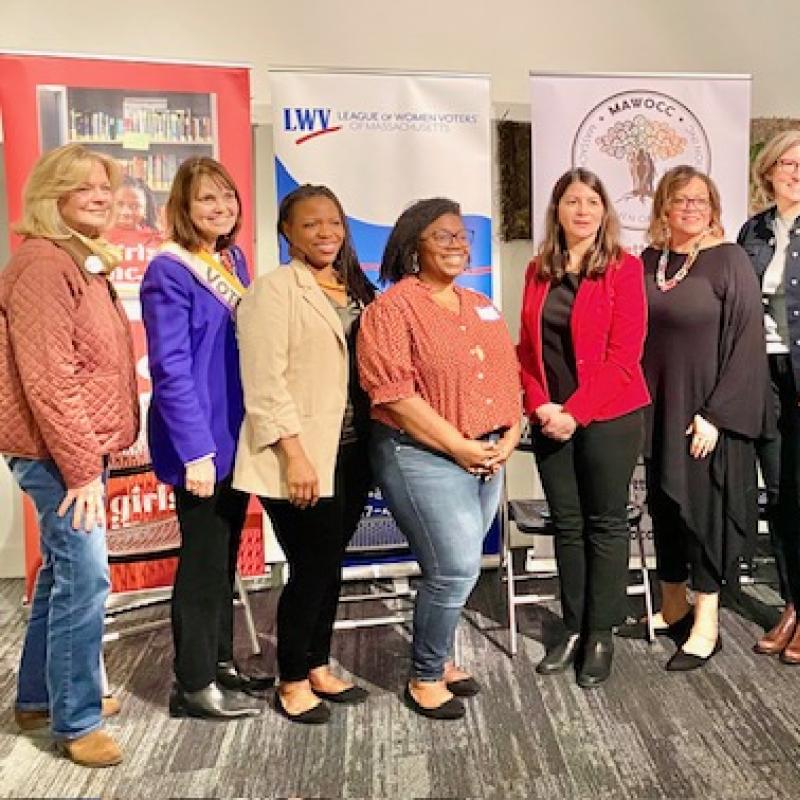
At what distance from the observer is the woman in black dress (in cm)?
267

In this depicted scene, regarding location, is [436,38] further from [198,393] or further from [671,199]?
[198,393]

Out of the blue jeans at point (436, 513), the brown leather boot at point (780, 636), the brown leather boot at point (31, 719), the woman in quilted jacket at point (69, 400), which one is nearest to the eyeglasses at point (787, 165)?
the blue jeans at point (436, 513)

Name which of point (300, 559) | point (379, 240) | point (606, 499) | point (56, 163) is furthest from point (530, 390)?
point (56, 163)

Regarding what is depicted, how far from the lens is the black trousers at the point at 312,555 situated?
232cm

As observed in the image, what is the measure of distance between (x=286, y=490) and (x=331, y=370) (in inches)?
13.0

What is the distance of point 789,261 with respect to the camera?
2732 mm

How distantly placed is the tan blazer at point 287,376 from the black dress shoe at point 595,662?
1033 millimetres

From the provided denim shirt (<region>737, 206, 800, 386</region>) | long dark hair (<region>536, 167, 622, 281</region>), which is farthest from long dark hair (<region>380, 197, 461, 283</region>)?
denim shirt (<region>737, 206, 800, 386</region>)

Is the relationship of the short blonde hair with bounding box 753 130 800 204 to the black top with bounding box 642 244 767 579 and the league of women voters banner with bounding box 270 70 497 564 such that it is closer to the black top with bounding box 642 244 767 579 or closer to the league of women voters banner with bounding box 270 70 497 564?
the black top with bounding box 642 244 767 579

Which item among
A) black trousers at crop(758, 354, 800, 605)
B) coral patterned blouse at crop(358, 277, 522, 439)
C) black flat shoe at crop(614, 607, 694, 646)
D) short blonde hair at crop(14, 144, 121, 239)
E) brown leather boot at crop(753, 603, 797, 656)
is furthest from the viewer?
black flat shoe at crop(614, 607, 694, 646)

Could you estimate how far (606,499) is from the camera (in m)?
2.60

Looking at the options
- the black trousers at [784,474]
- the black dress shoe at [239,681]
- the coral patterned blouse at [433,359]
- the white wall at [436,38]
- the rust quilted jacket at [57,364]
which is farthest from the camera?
the white wall at [436,38]

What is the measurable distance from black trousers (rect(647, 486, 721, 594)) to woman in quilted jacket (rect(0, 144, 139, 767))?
5.61ft

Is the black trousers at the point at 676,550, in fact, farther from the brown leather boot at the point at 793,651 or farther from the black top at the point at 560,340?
the black top at the point at 560,340
